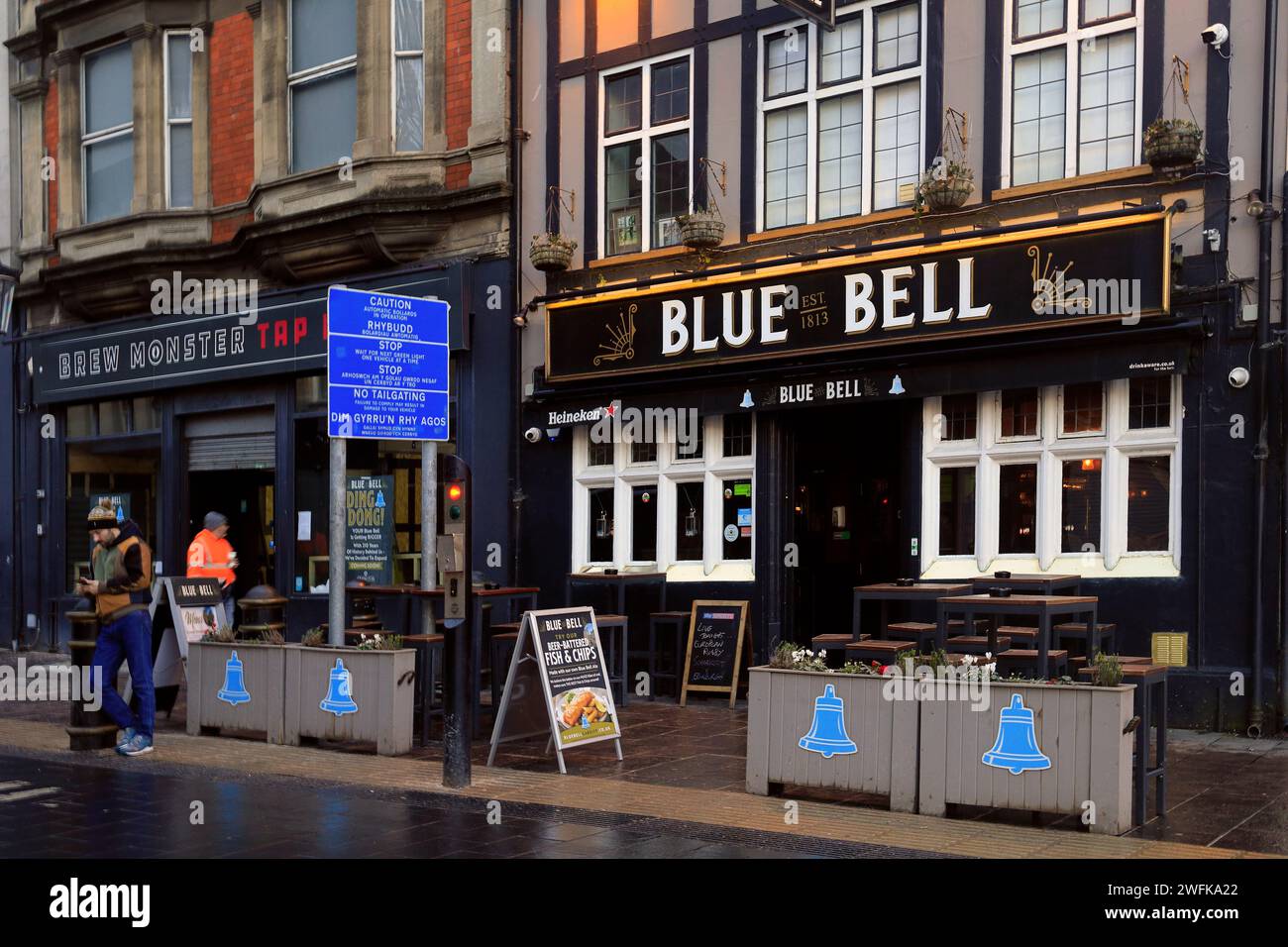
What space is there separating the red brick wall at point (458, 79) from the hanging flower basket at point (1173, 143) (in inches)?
324

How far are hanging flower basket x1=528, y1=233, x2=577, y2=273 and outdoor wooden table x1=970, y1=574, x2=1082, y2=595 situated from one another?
6283 millimetres

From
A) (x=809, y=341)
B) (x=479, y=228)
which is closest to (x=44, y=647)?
(x=479, y=228)

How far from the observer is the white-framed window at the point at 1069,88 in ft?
38.4

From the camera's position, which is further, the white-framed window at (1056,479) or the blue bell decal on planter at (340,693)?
the white-framed window at (1056,479)

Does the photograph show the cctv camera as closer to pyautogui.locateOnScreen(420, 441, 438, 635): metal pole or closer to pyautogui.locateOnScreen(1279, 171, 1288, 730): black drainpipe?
pyautogui.locateOnScreen(1279, 171, 1288, 730): black drainpipe

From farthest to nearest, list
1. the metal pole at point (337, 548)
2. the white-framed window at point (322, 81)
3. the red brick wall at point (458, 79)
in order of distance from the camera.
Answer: the white-framed window at point (322, 81) → the red brick wall at point (458, 79) → the metal pole at point (337, 548)

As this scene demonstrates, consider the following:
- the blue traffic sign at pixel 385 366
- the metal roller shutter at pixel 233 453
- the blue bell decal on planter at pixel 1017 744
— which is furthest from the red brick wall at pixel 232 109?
the blue bell decal on planter at pixel 1017 744

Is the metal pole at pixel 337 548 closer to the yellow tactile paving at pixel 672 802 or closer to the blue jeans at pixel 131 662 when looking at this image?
the yellow tactile paving at pixel 672 802

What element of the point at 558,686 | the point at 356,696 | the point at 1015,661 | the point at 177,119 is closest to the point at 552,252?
the point at 356,696

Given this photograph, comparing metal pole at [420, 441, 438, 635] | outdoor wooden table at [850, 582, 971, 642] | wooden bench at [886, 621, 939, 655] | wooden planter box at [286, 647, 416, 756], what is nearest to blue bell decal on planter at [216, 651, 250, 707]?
wooden planter box at [286, 647, 416, 756]

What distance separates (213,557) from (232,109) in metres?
7.98
